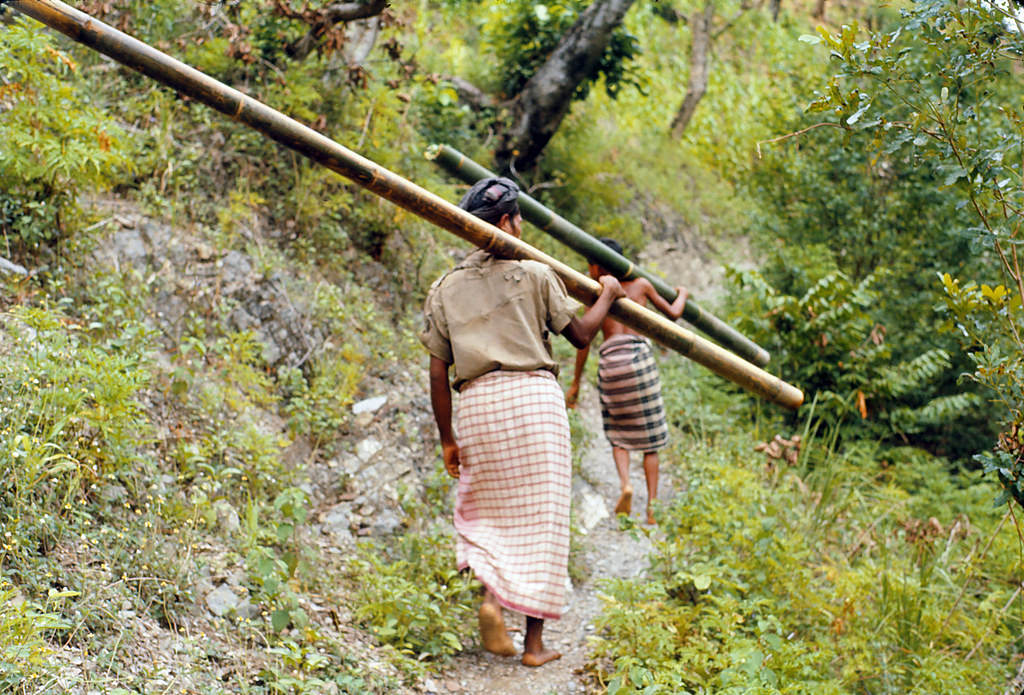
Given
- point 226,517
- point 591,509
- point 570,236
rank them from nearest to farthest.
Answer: point 226,517, point 570,236, point 591,509

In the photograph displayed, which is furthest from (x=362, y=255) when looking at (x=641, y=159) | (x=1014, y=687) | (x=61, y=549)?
(x=641, y=159)

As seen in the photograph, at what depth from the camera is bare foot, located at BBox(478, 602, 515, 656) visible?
3.89 metres

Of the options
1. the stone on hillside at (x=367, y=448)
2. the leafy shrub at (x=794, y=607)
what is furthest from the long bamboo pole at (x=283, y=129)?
the stone on hillside at (x=367, y=448)

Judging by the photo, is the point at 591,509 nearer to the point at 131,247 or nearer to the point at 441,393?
the point at 441,393

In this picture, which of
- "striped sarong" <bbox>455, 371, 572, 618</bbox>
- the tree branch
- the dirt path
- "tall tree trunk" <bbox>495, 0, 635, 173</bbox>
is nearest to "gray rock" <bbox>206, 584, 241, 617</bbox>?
the dirt path

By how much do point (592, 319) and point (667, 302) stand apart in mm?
1712

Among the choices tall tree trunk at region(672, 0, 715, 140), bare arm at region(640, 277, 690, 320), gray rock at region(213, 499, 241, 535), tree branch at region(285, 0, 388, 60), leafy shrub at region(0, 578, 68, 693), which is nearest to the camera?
leafy shrub at region(0, 578, 68, 693)

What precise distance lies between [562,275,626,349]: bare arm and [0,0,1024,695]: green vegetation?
1.23 meters

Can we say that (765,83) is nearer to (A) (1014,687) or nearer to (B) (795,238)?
(B) (795,238)

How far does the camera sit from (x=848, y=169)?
948 cm

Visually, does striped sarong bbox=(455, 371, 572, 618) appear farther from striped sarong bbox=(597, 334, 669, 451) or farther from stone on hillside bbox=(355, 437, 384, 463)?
striped sarong bbox=(597, 334, 669, 451)

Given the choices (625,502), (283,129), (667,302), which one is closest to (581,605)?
(625,502)

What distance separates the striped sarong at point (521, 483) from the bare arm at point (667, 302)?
5.19 ft

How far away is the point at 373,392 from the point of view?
606cm
